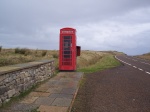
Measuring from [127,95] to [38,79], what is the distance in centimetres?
353

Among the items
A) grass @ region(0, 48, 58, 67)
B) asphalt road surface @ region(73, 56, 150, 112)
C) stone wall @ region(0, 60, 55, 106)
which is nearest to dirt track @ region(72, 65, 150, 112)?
asphalt road surface @ region(73, 56, 150, 112)

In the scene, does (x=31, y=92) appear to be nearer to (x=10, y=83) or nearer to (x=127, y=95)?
(x=10, y=83)

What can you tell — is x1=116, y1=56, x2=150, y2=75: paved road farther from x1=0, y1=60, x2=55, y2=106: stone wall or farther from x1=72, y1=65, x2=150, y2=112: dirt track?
x1=0, y1=60, x2=55, y2=106: stone wall

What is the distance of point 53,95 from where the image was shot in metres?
7.27

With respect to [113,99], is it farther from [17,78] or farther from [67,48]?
[67,48]

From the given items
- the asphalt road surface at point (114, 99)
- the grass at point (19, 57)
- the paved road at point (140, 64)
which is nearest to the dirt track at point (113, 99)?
the asphalt road surface at point (114, 99)

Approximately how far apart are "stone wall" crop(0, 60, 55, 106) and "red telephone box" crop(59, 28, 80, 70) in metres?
4.21

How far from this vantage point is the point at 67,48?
13828 millimetres

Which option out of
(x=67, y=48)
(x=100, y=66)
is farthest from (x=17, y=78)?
(x=100, y=66)

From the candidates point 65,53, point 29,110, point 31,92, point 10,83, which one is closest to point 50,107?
point 29,110

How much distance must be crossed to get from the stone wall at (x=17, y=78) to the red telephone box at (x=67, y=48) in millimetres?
4209

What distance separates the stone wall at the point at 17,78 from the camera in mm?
5973

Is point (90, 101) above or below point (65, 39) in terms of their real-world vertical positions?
below

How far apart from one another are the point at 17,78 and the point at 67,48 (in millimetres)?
7168
